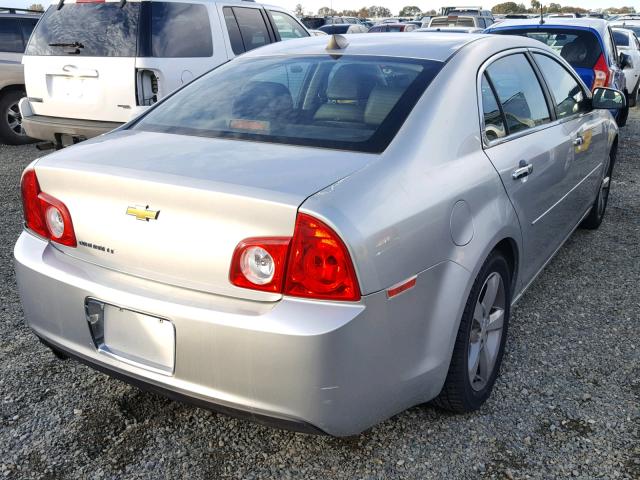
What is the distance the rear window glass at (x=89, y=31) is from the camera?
5.95 metres

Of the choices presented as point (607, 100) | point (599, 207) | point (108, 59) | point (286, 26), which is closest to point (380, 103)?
point (607, 100)

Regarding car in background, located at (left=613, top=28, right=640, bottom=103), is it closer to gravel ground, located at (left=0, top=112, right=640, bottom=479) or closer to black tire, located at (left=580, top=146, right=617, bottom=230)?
black tire, located at (left=580, top=146, right=617, bottom=230)

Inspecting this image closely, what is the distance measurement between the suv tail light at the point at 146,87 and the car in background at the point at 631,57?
8336 mm

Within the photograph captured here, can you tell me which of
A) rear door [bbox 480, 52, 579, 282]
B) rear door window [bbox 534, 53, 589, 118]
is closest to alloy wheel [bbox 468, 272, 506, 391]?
rear door [bbox 480, 52, 579, 282]

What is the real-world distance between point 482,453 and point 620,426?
630 mm

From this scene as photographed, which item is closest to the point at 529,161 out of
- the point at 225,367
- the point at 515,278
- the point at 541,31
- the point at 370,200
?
the point at 515,278

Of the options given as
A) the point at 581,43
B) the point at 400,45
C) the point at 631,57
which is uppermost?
the point at 400,45

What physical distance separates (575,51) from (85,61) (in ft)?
18.4

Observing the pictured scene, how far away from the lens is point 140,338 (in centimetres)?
216

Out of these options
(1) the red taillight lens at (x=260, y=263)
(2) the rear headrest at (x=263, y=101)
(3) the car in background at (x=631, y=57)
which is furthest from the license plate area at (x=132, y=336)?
(3) the car in background at (x=631, y=57)

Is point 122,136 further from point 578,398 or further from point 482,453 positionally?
point 578,398

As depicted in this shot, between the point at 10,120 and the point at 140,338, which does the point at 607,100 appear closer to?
the point at 140,338

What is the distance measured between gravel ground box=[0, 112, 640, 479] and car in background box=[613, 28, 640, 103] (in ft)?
30.8

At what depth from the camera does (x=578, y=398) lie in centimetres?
286
